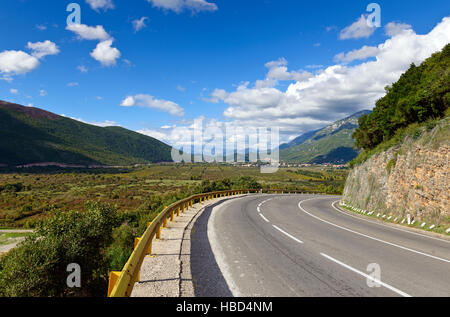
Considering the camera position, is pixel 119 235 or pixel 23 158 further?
pixel 23 158

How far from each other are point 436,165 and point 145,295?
52.8ft

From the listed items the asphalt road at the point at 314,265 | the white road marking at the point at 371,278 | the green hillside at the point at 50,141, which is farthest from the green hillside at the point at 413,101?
the green hillside at the point at 50,141

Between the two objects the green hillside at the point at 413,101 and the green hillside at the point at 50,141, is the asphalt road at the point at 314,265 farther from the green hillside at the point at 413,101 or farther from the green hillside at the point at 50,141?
the green hillside at the point at 50,141

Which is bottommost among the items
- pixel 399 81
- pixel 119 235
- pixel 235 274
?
pixel 119 235

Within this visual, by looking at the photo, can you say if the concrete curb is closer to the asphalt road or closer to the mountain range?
the asphalt road

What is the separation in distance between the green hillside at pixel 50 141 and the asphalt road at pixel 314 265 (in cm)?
13675

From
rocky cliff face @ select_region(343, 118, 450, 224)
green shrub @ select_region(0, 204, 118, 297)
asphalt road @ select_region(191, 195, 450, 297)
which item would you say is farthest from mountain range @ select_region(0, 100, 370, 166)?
rocky cliff face @ select_region(343, 118, 450, 224)

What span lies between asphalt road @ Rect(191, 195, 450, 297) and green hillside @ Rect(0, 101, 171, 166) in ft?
449

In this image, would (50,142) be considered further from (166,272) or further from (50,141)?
(166,272)

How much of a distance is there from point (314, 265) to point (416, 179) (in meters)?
12.9

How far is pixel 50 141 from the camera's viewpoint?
→ 134500mm
